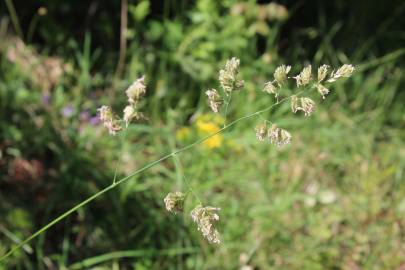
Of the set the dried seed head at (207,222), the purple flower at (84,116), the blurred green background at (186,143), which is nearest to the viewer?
the dried seed head at (207,222)

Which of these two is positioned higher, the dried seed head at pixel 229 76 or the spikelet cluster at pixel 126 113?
the spikelet cluster at pixel 126 113

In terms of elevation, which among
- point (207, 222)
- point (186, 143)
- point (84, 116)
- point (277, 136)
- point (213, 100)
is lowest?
point (207, 222)

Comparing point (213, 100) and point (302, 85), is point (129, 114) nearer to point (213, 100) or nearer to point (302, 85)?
point (213, 100)

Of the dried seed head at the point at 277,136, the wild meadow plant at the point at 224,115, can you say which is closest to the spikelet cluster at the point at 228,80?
the wild meadow plant at the point at 224,115

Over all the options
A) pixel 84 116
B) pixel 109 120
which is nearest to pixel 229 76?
pixel 109 120

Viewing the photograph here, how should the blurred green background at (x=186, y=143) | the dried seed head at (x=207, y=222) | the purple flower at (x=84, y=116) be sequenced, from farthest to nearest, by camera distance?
the purple flower at (x=84, y=116)
the blurred green background at (x=186, y=143)
the dried seed head at (x=207, y=222)

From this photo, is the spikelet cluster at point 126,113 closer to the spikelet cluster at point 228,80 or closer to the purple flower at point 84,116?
the spikelet cluster at point 228,80

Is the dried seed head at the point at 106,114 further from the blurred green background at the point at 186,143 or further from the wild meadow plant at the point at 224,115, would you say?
the blurred green background at the point at 186,143

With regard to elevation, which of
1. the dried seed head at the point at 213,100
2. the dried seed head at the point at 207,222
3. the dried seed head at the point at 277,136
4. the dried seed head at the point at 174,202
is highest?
the dried seed head at the point at 213,100

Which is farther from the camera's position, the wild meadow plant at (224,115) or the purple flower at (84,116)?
the purple flower at (84,116)
